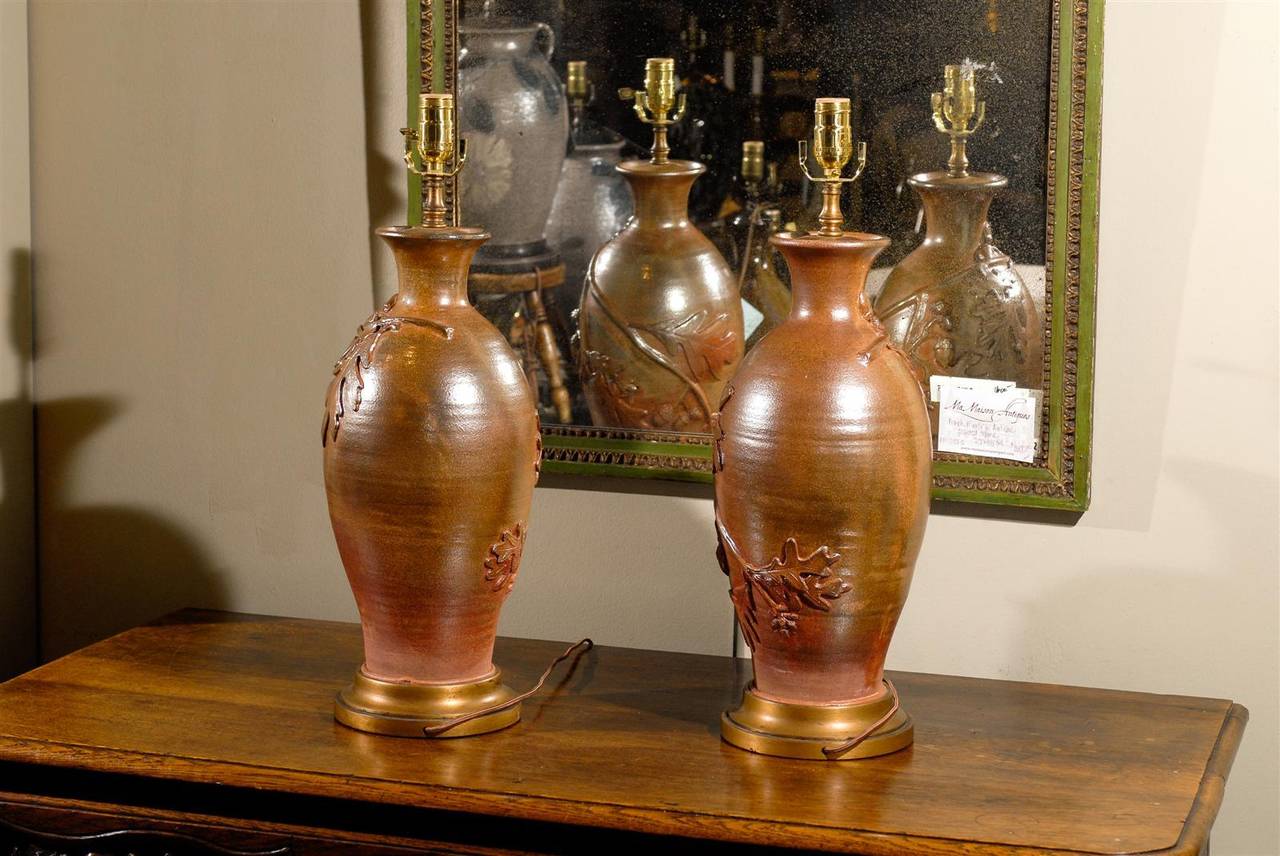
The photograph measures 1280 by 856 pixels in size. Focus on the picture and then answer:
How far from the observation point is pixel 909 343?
1.71 meters

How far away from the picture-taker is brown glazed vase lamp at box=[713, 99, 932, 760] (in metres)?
1.39

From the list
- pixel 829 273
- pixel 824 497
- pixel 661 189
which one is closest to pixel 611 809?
pixel 824 497

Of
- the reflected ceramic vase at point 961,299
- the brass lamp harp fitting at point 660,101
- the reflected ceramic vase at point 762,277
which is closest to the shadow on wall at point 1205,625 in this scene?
the reflected ceramic vase at point 961,299

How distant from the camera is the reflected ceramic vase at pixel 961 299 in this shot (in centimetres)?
168

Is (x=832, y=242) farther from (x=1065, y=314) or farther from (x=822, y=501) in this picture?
(x=1065, y=314)

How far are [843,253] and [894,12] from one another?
1.31 ft

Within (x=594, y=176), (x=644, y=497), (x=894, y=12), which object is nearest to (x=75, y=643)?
(x=644, y=497)

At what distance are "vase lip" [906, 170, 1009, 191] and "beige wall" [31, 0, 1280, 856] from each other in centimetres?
12

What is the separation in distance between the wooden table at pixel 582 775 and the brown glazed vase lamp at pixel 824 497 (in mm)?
51

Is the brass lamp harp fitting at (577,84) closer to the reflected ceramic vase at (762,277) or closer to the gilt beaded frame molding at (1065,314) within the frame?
the reflected ceramic vase at (762,277)

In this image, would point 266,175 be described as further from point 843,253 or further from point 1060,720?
point 1060,720

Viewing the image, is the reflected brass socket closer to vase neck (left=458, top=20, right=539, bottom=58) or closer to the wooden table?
vase neck (left=458, top=20, right=539, bottom=58)

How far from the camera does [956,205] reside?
168cm

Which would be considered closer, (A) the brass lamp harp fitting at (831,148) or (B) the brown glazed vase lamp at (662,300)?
(A) the brass lamp harp fitting at (831,148)
